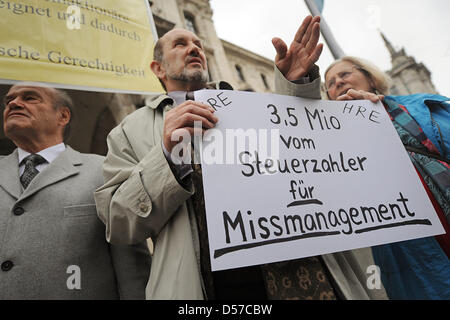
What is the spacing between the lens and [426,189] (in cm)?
137

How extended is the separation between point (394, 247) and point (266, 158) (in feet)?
Answer: 3.92

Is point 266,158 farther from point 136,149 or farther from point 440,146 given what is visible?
point 440,146

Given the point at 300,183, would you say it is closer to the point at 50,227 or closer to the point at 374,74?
the point at 50,227

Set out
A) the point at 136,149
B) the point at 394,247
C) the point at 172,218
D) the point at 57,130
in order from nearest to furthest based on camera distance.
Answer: the point at 172,218 → the point at 136,149 → the point at 394,247 → the point at 57,130

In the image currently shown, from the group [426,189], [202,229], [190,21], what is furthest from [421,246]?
[190,21]

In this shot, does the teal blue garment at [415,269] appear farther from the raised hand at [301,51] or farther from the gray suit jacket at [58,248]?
the gray suit jacket at [58,248]

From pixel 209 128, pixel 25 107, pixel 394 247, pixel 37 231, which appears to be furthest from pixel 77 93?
pixel 394 247

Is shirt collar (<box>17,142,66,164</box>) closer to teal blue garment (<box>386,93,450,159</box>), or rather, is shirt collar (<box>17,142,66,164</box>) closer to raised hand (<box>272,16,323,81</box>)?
raised hand (<box>272,16,323,81</box>)

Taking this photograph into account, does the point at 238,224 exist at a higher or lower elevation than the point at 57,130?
lower

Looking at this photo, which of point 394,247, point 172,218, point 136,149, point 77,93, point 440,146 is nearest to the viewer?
point 172,218

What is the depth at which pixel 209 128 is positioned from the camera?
3.31 ft

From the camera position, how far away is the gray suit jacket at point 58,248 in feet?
3.58

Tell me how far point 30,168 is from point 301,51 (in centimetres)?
176

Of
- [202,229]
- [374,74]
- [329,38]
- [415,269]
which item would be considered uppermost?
[329,38]
